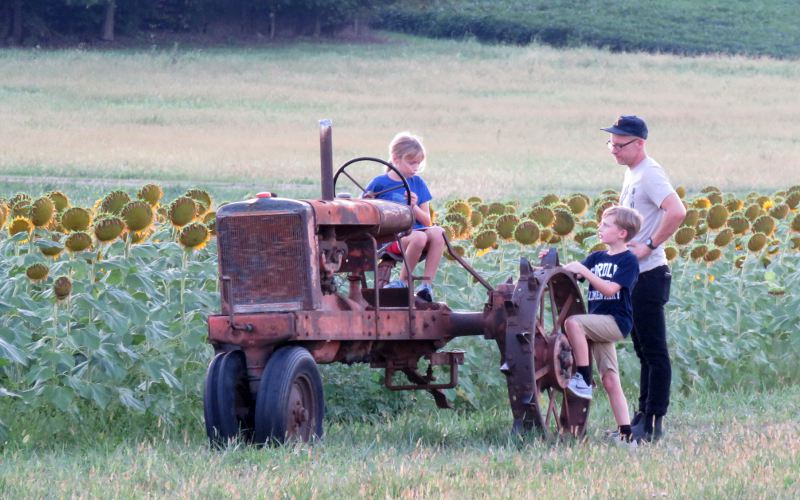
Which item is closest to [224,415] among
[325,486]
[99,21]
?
[325,486]

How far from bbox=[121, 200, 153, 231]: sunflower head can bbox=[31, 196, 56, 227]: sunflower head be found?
0.38 m

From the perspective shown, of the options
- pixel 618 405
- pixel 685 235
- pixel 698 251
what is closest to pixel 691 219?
pixel 698 251

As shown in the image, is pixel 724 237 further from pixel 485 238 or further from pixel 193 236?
pixel 193 236

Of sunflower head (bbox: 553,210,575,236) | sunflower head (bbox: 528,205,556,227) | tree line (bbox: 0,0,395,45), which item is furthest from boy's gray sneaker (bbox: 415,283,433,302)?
tree line (bbox: 0,0,395,45)

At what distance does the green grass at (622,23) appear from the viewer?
6212 centimetres

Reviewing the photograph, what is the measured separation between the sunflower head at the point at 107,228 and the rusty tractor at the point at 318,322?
0.81 metres

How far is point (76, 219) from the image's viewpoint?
7.29m

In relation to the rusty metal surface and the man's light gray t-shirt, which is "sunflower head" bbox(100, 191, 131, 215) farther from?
the man's light gray t-shirt

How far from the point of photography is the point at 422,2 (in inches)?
2670

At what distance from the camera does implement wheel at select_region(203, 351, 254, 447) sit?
20.9 ft

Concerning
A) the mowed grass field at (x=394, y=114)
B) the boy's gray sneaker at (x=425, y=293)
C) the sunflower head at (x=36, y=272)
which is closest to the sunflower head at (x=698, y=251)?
the boy's gray sneaker at (x=425, y=293)

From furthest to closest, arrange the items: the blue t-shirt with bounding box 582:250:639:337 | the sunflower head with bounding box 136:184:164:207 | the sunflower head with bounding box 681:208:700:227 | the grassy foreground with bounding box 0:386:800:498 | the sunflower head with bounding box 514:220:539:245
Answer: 1. the sunflower head with bounding box 681:208:700:227
2. the sunflower head with bounding box 514:220:539:245
3. the sunflower head with bounding box 136:184:164:207
4. the blue t-shirt with bounding box 582:250:639:337
5. the grassy foreground with bounding box 0:386:800:498

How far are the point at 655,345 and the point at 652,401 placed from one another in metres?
0.31

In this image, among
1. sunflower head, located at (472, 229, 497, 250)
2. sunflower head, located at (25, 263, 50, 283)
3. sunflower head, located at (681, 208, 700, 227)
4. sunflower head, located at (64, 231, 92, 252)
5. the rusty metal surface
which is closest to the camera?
the rusty metal surface
